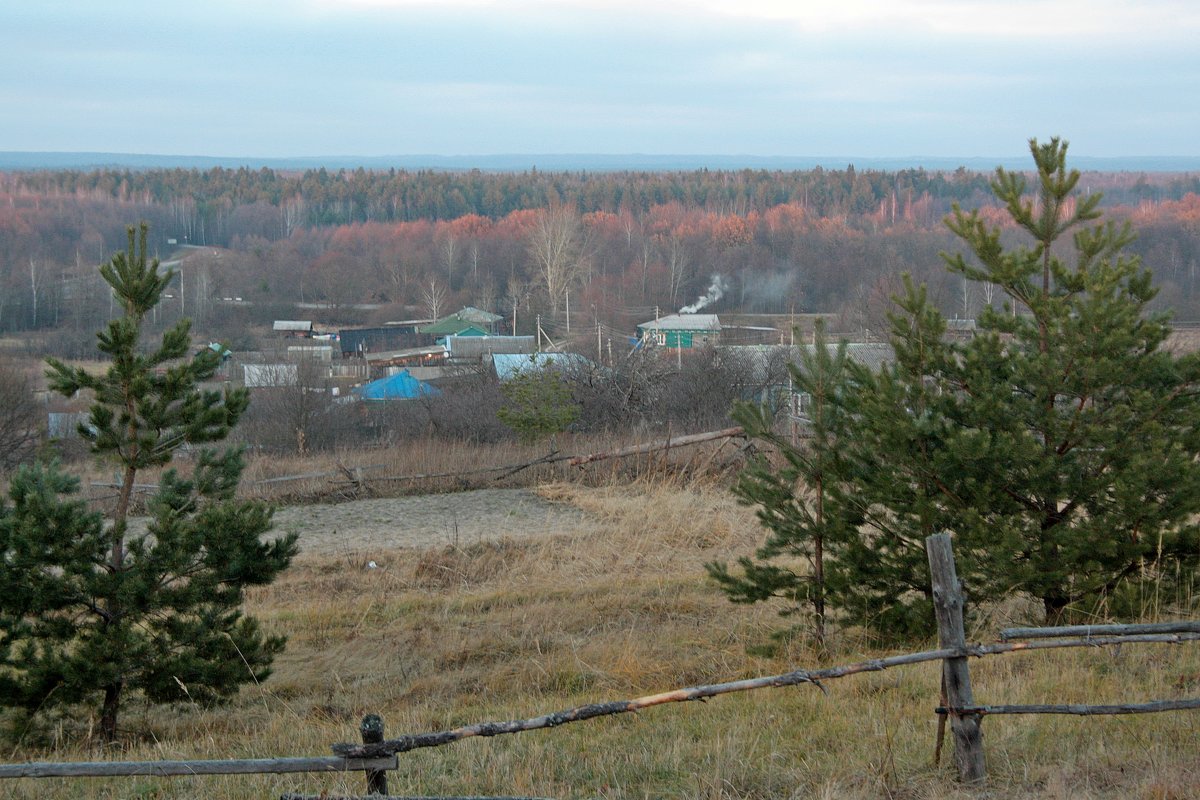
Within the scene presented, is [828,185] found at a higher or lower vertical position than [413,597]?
higher

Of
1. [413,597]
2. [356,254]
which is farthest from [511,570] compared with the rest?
[356,254]

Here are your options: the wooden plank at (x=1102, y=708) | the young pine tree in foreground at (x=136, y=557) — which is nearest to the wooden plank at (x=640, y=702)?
the wooden plank at (x=1102, y=708)

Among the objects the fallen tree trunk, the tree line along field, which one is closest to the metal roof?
the fallen tree trunk

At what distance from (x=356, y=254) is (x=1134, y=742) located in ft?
342

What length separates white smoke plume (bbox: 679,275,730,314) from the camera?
8819 centimetres

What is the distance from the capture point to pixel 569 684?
26.6ft

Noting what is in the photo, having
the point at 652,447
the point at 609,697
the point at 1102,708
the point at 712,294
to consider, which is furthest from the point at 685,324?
the point at 1102,708

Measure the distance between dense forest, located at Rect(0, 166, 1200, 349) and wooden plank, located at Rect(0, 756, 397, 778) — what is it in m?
51.7

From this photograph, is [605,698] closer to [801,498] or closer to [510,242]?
[801,498]

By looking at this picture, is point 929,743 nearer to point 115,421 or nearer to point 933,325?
point 933,325

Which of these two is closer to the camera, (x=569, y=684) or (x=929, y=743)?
(x=929, y=743)

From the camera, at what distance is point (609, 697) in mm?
7371

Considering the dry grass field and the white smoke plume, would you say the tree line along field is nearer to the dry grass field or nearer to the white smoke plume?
the dry grass field

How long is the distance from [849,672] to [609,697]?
9.54 ft
